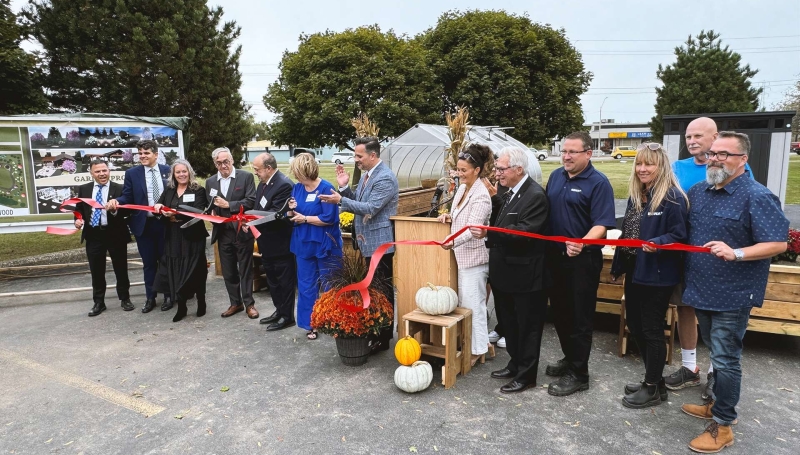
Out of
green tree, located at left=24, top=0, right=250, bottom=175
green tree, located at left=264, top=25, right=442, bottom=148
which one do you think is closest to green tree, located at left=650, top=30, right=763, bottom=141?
green tree, located at left=264, top=25, right=442, bottom=148

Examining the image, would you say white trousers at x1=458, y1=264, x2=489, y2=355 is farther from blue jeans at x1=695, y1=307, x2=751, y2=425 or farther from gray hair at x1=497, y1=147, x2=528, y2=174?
blue jeans at x1=695, y1=307, x2=751, y2=425

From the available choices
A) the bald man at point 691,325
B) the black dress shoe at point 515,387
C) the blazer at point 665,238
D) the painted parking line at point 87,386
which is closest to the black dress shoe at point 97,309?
the painted parking line at point 87,386

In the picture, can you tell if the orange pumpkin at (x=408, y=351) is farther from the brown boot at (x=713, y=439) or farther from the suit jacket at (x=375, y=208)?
the brown boot at (x=713, y=439)

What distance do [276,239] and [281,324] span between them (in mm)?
942

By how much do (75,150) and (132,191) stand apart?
2356 mm

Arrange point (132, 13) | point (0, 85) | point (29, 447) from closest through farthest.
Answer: point (29, 447), point (0, 85), point (132, 13)

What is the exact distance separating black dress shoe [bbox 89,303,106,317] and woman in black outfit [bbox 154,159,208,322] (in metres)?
0.99

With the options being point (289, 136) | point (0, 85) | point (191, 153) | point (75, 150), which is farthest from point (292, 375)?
point (289, 136)

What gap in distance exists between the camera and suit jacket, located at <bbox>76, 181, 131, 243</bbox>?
6176mm

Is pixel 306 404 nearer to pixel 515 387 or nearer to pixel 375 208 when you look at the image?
pixel 515 387

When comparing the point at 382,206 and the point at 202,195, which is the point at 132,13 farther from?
the point at 382,206

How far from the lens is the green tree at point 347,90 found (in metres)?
19.2

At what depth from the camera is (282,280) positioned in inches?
219

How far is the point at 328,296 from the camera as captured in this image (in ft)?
14.8
